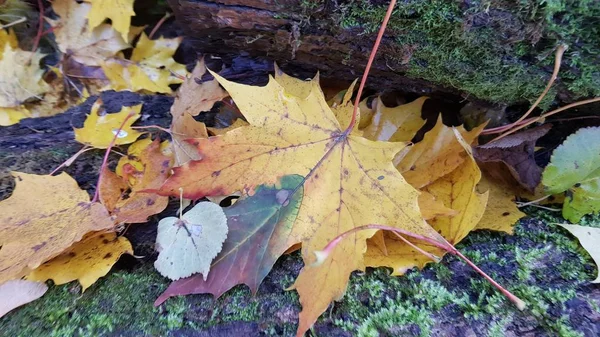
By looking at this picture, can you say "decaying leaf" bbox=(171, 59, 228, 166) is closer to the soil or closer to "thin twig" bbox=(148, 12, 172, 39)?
the soil

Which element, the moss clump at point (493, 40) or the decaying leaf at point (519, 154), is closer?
the moss clump at point (493, 40)

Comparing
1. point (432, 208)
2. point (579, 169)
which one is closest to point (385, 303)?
point (432, 208)

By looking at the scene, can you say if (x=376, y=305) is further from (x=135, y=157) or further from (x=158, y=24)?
(x=158, y=24)

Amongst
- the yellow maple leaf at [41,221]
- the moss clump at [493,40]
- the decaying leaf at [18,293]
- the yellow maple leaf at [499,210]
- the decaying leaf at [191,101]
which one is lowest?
the decaying leaf at [18,293]

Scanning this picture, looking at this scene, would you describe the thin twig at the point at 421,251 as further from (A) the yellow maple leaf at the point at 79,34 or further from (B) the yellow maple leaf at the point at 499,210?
(A) the yellow maple leaf at the point at 79,34

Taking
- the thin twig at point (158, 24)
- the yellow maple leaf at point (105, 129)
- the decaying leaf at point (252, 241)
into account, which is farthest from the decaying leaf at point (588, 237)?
the thin twig at point (158, 24)

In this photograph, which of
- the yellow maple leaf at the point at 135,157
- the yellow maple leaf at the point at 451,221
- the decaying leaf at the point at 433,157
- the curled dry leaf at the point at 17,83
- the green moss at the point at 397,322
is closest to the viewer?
the green moss at the point at 397,322

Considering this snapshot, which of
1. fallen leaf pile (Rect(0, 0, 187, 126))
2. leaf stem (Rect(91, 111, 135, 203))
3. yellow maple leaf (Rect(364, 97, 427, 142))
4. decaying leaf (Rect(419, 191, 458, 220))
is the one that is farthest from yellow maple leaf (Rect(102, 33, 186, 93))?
decaying leaf (Rect(419, 191, 458, 220))
